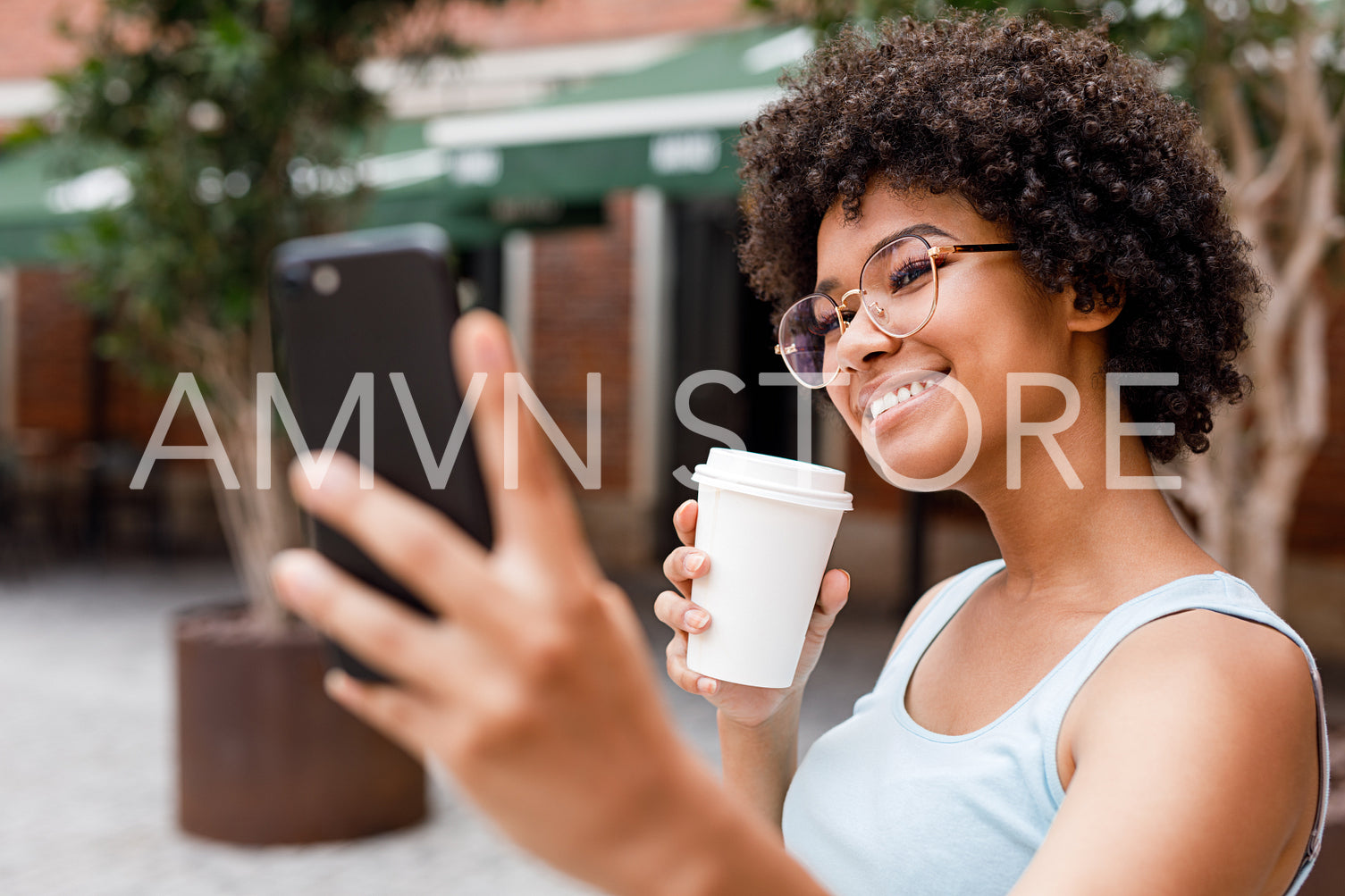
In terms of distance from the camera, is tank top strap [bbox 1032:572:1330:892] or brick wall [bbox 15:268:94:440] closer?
tank top strap [bbox 1032:572:1330:892]

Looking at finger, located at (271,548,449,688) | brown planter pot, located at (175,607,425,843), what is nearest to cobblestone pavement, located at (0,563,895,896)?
brown planter pot, located at (175,607,425,843)

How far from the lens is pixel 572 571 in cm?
52

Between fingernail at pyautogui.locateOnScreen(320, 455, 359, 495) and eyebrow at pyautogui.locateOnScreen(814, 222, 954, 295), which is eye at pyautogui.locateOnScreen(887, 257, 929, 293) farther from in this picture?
fingernail at pyautogui.locateOnScreen(320, 455, 359, 495)

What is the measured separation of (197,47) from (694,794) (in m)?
4.34

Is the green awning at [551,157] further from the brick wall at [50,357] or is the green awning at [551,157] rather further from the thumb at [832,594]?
the brick wall at [50,357]

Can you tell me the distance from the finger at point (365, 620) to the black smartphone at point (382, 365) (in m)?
0.07

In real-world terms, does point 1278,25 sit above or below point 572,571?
above

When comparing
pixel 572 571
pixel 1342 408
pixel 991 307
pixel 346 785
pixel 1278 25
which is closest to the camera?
pixel 572 571

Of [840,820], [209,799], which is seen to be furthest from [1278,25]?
[209,799]

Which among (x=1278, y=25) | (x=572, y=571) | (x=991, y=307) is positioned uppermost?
(x=1278, y=25)

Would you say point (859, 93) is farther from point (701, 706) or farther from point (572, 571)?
point (701, 706)

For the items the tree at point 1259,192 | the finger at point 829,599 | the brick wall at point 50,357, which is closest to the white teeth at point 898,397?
the finger at point 829,599

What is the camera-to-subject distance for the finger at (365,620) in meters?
0.52

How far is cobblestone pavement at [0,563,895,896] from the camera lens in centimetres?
373
